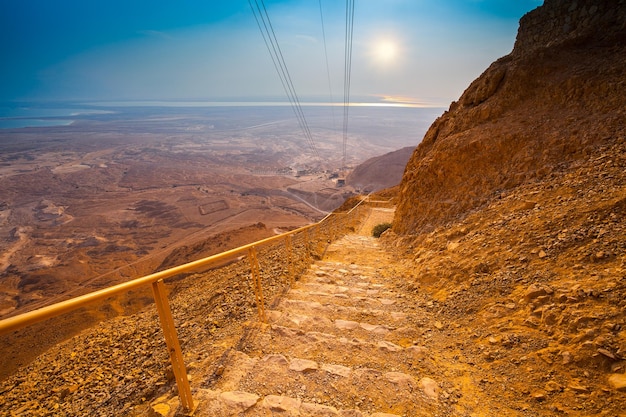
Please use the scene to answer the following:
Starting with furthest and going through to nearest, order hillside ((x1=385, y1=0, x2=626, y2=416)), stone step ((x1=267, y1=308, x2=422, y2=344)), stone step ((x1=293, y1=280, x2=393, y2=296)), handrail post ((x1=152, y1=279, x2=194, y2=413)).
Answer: stone step ((x1=293, y1=280, x2=393, y2=296))
stone step ((x1=267, y1=308, x2=422, y2=344))
hillside ((x1=385, y1=0, x2=626, y2=416))
handrail post ((x1=152, y1=279, x2=194, y2=413))

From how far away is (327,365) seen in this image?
2.82 m

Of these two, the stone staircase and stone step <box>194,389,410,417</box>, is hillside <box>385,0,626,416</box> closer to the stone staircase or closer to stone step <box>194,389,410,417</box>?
the stone staircase

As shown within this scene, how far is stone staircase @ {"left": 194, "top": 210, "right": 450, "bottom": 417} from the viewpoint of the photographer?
7.39ft

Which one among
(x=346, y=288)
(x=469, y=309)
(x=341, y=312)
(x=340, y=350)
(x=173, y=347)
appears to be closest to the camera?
(x=173, y=347)

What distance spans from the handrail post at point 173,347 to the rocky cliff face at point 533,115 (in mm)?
7143

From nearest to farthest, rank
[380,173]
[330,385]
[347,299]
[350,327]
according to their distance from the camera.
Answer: [330,385]
[350,327]
[347,299]
[380,173]

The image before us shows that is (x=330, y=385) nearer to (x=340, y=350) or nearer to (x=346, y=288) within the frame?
(x=340, y=350)

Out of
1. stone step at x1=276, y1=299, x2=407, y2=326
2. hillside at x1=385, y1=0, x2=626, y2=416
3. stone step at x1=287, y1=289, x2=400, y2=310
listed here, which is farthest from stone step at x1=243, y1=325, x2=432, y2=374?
stone step at x1=287, y1=289, x2=400, y2=310

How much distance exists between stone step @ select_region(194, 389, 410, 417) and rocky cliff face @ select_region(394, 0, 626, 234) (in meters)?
6.42

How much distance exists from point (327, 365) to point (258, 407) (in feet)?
2.89

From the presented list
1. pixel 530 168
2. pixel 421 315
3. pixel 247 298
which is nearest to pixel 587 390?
pixel 421 315

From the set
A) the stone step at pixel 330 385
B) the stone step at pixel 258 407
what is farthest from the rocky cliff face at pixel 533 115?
the stone step at pixel 258 407

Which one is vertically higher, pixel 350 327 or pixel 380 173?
pixel 350 327

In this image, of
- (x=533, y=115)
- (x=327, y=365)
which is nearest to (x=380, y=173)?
(x=533, y=115)
